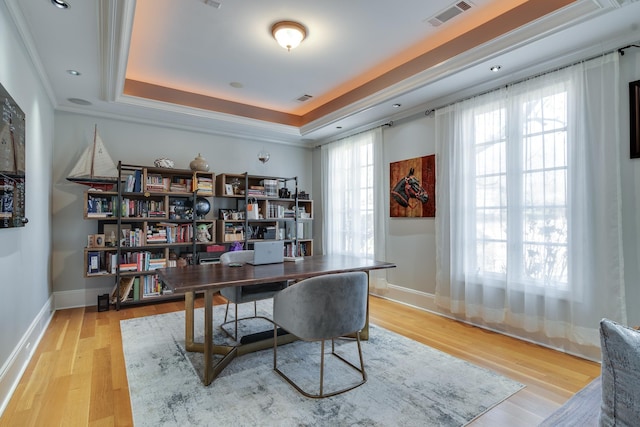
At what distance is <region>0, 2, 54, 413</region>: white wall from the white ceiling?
209 mm

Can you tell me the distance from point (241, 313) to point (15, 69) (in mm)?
2902

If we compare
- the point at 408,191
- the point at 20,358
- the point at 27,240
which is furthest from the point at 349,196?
the point at 20,358

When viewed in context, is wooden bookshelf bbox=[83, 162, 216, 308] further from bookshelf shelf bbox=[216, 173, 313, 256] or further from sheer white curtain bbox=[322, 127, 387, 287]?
sheer white curtain bbox=[322, 127, 387, 287]

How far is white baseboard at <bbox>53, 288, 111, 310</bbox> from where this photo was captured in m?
4.02

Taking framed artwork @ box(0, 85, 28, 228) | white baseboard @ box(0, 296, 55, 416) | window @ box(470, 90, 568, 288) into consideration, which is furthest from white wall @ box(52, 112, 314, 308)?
window @ box(470, 90, 568, 288)

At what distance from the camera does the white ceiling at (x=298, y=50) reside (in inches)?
94.0

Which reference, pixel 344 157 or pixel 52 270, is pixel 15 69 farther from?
pixel 344 157

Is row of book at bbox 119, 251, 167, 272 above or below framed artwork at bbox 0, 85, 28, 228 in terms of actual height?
below

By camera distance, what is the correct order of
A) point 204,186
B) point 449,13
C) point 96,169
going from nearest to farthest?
point 449,13 < point 96,169 < point 204,186

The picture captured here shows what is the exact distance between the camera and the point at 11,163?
6.79ft

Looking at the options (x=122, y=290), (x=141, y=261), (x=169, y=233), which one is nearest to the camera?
(x=122, y=290)

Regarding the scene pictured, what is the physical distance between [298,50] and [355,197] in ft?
7.52

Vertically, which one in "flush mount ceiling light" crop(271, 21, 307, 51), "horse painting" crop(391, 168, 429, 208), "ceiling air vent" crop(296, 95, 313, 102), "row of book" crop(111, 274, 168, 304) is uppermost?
"ceiling air vent" crop(296, 95, 313, 102)

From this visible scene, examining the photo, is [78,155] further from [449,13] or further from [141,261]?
[449,13]
